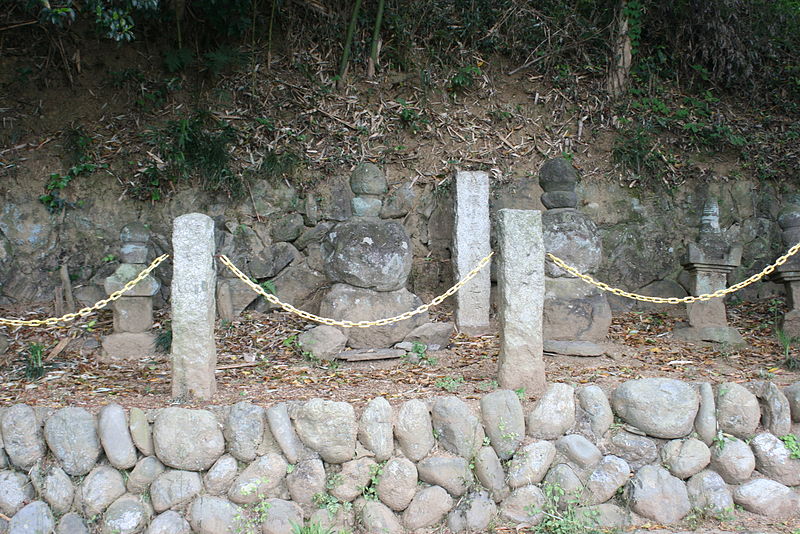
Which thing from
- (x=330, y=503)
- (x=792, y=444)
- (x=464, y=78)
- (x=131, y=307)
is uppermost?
(x=464, y=78)

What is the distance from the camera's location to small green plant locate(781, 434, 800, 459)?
434 cm

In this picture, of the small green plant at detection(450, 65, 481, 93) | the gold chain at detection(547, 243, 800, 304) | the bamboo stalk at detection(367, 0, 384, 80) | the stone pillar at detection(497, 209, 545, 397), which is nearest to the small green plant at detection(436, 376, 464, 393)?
the stone pillar at detection(497, 209, 545, 397)

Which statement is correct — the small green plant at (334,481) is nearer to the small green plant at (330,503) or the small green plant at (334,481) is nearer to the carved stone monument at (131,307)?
the small green plant at (330,503)

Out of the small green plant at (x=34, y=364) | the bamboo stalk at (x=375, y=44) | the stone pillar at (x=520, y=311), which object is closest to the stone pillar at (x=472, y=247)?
the stone pillar at (x=520, y=311)

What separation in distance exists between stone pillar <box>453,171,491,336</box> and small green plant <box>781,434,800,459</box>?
282cm

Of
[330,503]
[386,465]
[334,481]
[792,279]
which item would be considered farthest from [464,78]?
[330,503]

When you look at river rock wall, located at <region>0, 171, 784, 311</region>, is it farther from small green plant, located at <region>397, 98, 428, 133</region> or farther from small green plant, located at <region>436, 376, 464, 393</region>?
small green plant, located at <region>436, 376, 464, 393</region>

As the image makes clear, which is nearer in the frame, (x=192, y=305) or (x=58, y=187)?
(x=192, y=305)

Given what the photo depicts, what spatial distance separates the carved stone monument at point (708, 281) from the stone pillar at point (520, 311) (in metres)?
2.40

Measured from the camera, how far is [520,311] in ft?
15.1

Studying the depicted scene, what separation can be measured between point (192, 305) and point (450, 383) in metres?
1.81

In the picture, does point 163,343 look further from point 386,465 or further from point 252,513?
point 386,465

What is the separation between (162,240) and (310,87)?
8.12ft

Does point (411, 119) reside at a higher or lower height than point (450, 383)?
higher
